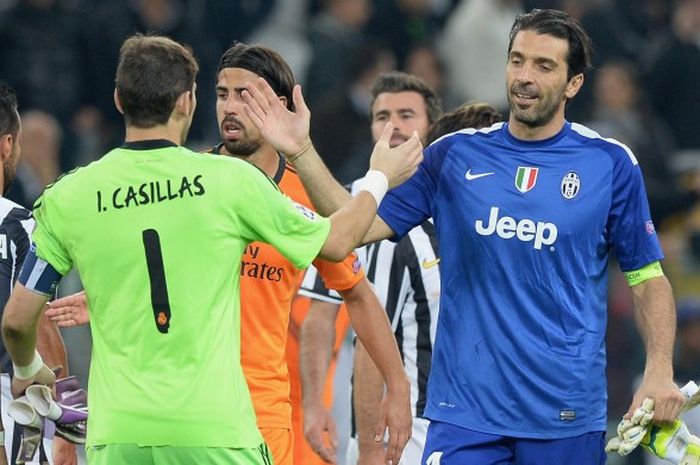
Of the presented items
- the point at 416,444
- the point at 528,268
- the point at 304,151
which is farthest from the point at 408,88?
the point at 304,151

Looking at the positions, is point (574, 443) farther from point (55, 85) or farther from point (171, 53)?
point (55, 85)

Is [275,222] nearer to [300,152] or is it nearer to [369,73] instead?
[300,152]

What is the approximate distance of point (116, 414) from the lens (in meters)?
5.86

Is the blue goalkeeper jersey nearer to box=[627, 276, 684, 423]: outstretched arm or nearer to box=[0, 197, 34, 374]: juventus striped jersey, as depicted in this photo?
box=[627, 276, 684, 423]: outstretched arm

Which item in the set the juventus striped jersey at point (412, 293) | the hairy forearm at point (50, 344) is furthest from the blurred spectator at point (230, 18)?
the hairy forearm at point (50, 344)

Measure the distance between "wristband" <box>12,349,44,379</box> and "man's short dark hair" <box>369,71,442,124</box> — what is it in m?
3.90

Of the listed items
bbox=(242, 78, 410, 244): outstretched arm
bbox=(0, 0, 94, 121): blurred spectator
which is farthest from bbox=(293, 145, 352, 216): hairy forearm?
bbox=(0, 0, 94, 121): blurred spectator

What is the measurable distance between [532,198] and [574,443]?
3.34 feet

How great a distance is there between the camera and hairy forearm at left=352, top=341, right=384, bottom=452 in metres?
8.46

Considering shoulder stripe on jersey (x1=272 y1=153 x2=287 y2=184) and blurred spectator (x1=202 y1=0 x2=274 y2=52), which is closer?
shoulder stripe on jersey (x1=272 y1=153 x2=287 y2=184)

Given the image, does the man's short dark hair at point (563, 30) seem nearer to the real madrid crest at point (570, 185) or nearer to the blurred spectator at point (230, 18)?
the real madrid crest at point (570, 185)

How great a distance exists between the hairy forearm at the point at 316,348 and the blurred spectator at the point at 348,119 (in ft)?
16.0

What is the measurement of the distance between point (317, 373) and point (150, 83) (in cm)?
272

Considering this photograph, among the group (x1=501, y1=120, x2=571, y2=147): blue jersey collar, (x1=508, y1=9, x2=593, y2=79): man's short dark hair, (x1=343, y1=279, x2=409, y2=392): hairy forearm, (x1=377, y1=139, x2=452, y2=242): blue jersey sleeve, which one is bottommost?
(x1=343, y1=279, x2=409, y2=392): hairy forearm
